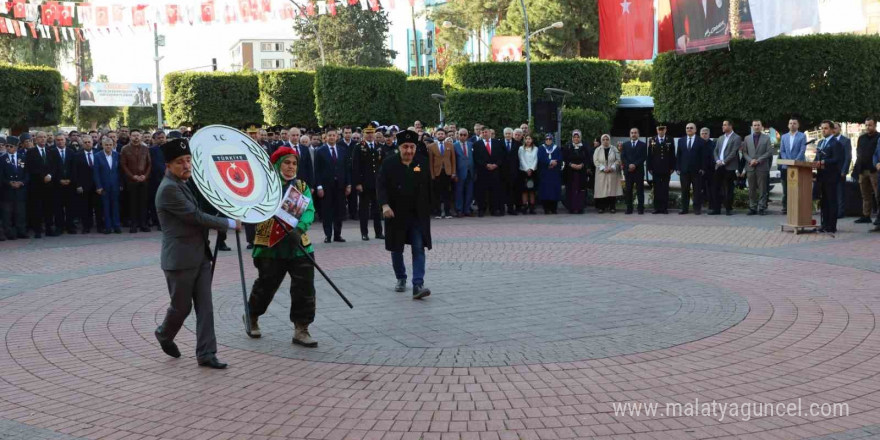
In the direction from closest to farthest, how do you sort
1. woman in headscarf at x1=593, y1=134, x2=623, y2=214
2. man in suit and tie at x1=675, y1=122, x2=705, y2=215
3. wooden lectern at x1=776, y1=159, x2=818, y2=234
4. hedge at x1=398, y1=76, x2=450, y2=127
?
wooden lectern at x1=776, y1=159, x2=818, y2=234
man in suit and tie at x1=675, y1=122, x2=705, y2=215
woman in headscarf at x1=593, y1=134, x2=623, y2=214
hedge at x1=398, y1=76, x2=450, y2=127

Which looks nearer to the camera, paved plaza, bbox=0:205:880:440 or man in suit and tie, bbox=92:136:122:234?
paved plaza, bbox=0:205:880:440

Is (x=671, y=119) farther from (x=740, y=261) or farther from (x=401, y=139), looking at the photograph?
(x=401, y=139)

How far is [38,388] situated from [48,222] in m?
12.1

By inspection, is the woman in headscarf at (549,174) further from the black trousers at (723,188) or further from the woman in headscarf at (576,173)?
the black trousers at (723,188)

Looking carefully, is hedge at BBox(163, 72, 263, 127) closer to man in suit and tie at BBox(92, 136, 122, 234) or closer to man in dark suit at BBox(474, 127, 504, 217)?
man in suit and tie at BBox(92, 136, 122, 234)

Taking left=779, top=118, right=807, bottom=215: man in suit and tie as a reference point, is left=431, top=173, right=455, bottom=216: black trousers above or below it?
below

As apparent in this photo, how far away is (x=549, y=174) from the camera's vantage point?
19.7m

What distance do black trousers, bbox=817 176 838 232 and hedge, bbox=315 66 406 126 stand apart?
25.3m

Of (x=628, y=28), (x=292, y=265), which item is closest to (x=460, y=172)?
(x=628, y=28)

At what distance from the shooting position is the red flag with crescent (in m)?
6.88

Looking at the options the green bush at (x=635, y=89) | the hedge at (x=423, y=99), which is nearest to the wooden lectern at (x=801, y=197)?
the green bush at (x=635, y=89)

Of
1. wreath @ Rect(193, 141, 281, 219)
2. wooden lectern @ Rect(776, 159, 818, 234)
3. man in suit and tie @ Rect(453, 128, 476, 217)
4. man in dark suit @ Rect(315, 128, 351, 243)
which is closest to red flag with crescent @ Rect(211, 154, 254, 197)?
wreath @ Rect(193, 141, 281, 219)

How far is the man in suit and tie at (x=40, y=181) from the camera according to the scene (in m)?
16.6

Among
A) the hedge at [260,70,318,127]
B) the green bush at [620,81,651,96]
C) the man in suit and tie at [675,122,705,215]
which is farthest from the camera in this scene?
the green bush at [620,81,651,96]
